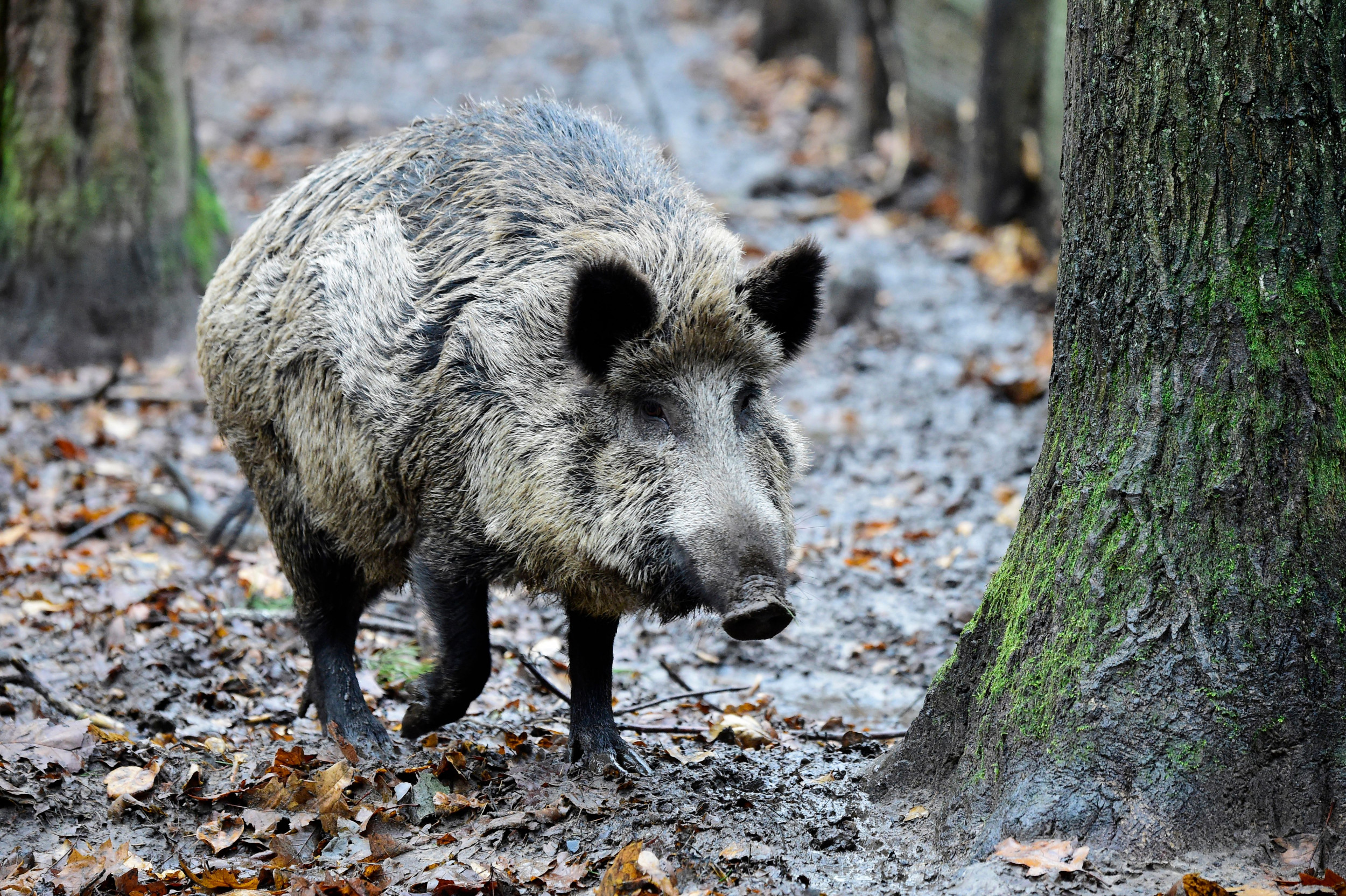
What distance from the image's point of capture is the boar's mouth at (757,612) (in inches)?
145

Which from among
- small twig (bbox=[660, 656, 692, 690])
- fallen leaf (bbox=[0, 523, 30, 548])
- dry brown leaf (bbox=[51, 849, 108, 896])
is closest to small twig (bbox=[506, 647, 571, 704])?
small twig (bbox=[660, 656, 692, 690])

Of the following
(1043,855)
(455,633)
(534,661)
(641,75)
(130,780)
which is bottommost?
(534,661)

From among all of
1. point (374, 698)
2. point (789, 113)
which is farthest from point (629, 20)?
point (374, 698)

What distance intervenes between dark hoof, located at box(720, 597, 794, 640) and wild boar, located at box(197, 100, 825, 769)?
0.01 m

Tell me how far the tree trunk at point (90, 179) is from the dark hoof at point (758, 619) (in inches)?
289

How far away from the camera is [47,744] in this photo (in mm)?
4312

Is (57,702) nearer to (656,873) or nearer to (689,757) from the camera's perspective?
(689,757)

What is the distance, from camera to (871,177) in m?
15.3

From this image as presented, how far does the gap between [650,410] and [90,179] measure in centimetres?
Answer: 683

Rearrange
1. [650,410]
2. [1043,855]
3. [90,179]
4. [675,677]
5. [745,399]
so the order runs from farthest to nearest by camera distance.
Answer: [90,179] → [675,677] → [745,399] → [650,410] → [1043,855]

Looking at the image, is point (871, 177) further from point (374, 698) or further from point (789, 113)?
point (374, 698)

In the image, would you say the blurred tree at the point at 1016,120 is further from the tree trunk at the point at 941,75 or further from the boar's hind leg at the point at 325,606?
the boar's hind leg at the point at 325,606

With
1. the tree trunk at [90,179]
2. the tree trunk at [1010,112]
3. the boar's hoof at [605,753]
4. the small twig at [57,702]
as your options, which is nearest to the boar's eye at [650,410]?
the boar's hoof at [605,753]

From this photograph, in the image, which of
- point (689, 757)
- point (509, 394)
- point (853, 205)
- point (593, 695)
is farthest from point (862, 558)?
point (853, 205)
